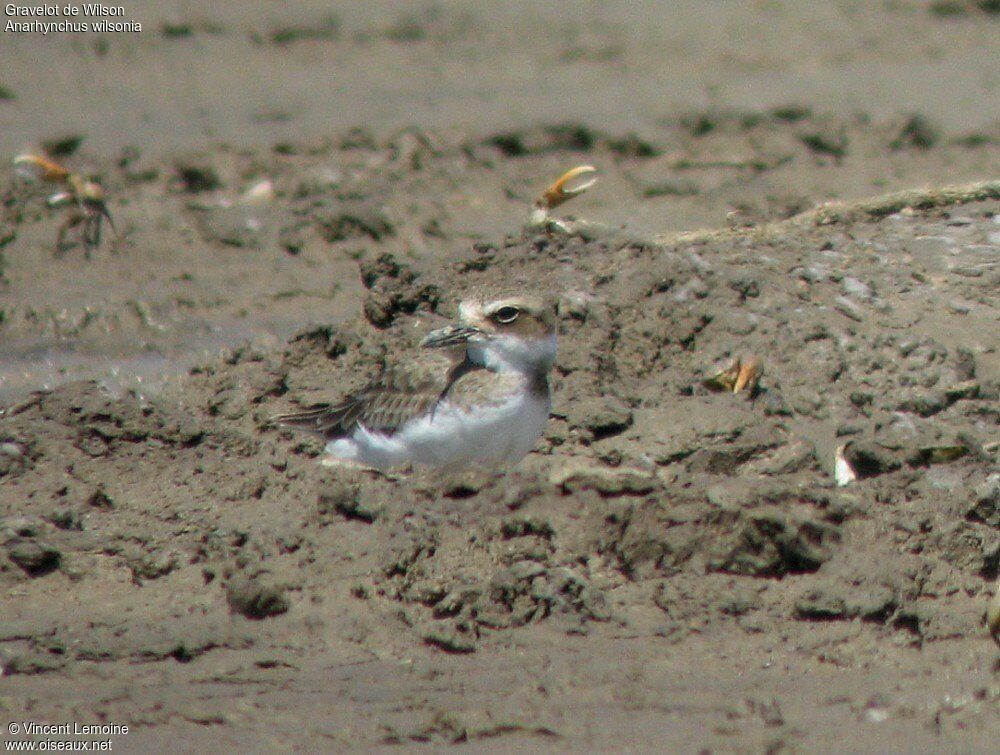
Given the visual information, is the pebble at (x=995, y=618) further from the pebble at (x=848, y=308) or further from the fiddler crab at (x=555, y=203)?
the fiddler crab at (x=555, y=203)

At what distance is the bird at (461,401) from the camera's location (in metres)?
7.36

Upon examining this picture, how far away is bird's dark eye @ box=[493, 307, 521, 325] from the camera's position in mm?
7656

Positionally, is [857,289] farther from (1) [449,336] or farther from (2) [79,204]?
(2) [79,204]

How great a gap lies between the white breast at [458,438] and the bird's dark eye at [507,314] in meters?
0.42

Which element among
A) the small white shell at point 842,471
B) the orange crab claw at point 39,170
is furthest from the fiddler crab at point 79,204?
the small white shell at point 842,471

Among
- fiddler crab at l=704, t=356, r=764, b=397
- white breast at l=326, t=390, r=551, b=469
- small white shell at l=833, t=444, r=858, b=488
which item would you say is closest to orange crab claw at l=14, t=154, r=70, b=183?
white breast at l=326, t=390, r=551, b=469

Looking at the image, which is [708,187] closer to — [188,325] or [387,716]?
[188,325]

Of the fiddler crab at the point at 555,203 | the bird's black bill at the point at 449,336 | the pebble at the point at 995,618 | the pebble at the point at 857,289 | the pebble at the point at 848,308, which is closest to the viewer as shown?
the pebble at the point at 995,618

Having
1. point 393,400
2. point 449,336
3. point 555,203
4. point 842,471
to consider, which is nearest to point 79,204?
point 555,203

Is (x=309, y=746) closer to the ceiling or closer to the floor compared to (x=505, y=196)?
closer to the ceiling

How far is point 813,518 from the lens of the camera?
6.57m

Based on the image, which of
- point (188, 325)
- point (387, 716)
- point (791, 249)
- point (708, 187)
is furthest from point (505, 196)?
point (387, 716)

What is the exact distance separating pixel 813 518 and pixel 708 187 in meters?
6.34

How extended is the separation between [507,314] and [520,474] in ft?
3.23
